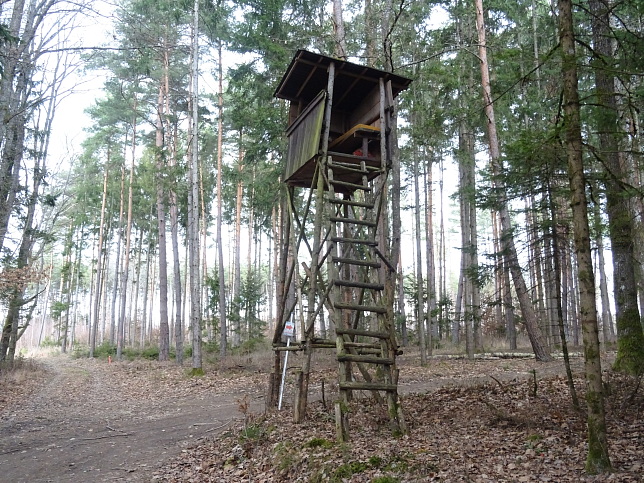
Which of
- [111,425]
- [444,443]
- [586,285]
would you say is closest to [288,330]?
[111,425]

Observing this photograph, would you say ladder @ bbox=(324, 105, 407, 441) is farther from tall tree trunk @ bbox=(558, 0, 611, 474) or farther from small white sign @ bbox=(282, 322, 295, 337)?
tall tree trunk @ bbox=(558, 0, 611, 474)

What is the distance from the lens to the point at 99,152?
36094 mm

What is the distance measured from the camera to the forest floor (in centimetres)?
557

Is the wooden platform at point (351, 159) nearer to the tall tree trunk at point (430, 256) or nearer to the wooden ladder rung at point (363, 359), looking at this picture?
the wooden ladder rung at point (363, 359)

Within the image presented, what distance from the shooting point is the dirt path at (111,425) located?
7953 millimetres

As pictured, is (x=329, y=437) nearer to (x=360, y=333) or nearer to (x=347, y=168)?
(x=360, y=333)

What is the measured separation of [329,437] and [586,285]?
4626mm

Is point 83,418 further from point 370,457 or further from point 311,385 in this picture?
point 370,457

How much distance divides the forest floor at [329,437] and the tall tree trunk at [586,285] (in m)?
0.30

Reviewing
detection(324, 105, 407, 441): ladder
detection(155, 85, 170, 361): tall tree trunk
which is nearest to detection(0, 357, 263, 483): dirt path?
detection(324, 105, 407, 441): ladder

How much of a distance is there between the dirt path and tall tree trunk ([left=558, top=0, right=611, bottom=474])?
6.25 m

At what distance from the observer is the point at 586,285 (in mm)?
4777

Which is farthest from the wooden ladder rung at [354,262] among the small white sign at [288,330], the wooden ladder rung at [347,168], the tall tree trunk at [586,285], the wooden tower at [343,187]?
the tall tree trunk at [586,285]

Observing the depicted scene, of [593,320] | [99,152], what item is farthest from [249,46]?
[99,152]
